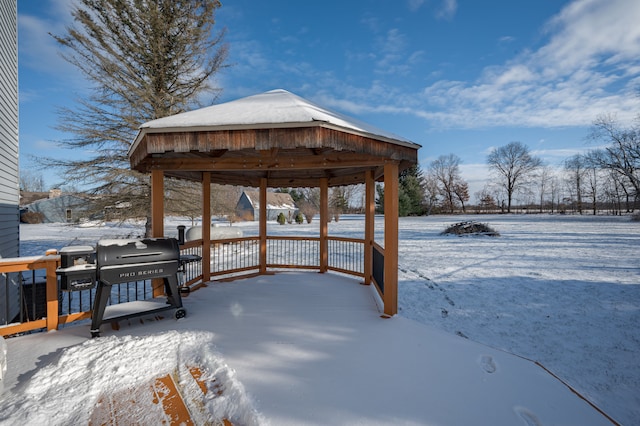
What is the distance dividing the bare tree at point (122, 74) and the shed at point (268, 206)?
26089 mm

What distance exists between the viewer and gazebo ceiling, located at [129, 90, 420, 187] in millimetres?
3256

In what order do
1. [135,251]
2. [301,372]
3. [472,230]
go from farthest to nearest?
[472,230] → [135,251] → [301,372]

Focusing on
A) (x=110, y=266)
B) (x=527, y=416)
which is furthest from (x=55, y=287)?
(x=527, y=416)

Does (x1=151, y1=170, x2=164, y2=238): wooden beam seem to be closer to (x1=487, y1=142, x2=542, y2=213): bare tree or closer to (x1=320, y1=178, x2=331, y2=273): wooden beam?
(x1=320, y1=178, x2=331, y2=273): wooden beam

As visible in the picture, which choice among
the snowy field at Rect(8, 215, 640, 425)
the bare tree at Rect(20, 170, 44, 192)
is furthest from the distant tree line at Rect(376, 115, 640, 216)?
the bare tree at Rect(20, 170, 44, 192)

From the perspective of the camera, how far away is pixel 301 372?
106 inches

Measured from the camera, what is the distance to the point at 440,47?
10.3 meters

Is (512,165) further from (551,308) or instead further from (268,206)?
(551,308)

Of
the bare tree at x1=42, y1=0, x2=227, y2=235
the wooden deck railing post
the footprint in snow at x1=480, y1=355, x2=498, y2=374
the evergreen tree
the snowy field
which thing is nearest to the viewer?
the footprint in snow at x1=480, y1=355, x2=498, y2=374

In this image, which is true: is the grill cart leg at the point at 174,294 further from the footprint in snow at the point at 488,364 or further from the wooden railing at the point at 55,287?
the footprint in snow at the point at 488,364

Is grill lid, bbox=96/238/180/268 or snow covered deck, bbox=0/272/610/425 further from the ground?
grill lid, bbox=96/238/180/268

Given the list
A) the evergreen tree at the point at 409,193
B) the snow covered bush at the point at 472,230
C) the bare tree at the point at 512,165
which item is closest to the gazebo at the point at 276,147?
the snow covered bush at the point at 472,230

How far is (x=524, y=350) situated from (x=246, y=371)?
437 cm

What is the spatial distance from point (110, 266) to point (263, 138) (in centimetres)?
234
